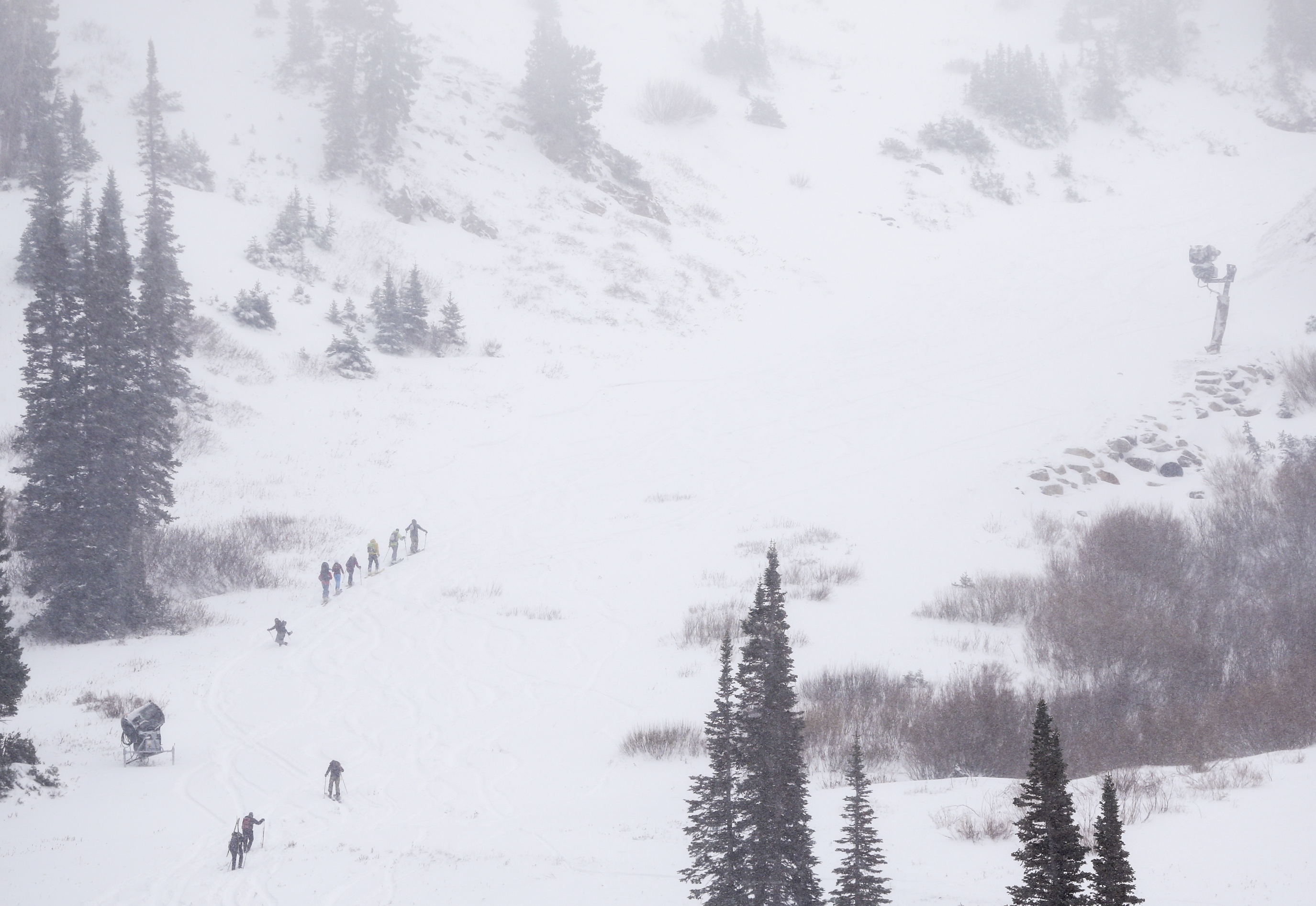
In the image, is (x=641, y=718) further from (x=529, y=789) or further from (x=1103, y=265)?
(x=1103, y=265)

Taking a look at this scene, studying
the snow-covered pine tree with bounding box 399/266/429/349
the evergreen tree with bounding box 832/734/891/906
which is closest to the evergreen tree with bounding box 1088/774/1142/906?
the evergreen tree with bounding box 832/734/891/906

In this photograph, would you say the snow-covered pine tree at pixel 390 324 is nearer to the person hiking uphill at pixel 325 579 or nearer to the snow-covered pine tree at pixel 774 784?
the person hiking uphill at pixel 325 579

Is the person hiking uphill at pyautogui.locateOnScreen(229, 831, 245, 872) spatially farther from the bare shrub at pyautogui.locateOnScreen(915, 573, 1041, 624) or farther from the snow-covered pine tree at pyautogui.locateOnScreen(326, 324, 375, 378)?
the snow-covered pine tree at pyautogui.locateOnScreen(326, 324, 375, 378)

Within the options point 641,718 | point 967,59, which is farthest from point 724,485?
point 967,59

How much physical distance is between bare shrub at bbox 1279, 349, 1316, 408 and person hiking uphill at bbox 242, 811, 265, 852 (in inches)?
1317

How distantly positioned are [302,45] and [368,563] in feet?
167

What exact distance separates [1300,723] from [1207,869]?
5072 millimetres

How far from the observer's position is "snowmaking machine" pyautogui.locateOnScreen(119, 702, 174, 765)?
15414 mm

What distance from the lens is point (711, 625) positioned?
65.8 ft

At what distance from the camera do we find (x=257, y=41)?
6294cm

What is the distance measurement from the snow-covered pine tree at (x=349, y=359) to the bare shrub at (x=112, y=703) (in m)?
23.1

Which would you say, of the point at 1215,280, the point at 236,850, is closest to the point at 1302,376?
the point at 1215,280

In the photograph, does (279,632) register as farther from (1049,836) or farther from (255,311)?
(255,311)

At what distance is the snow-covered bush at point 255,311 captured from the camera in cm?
4028
